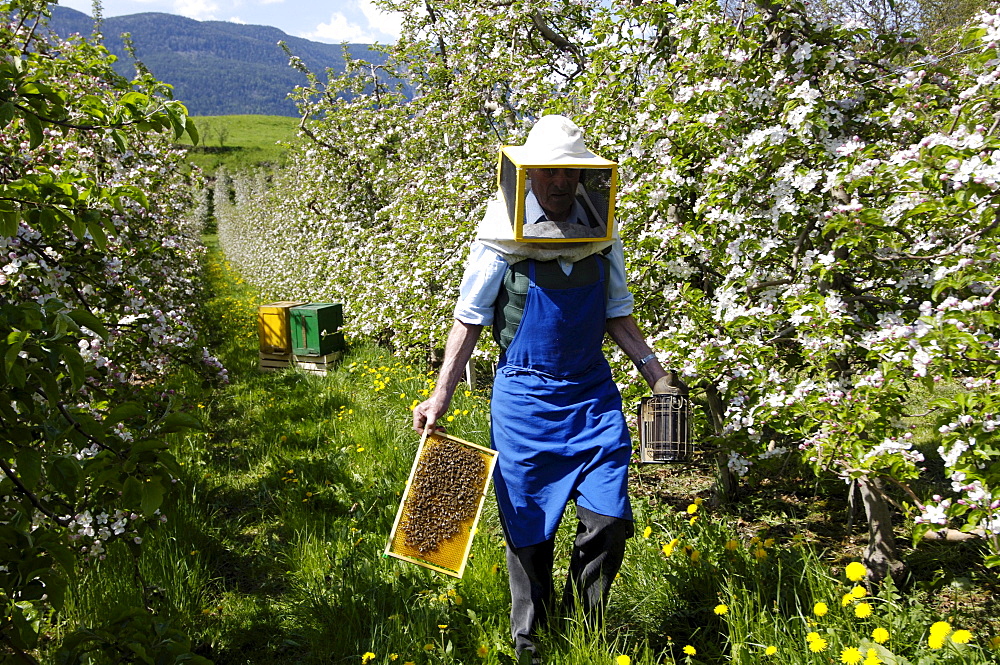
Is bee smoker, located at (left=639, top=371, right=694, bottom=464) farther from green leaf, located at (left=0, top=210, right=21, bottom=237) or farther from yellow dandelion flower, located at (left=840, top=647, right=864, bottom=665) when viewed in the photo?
green leaf, located at (left=0, top=210, right=21, bottom=237)

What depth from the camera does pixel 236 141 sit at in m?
67.6

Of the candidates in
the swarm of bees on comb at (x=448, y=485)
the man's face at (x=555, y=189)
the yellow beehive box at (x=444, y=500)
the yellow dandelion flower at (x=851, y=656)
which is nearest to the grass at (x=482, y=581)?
the yellow dandelion flower at (x=851, y=656)

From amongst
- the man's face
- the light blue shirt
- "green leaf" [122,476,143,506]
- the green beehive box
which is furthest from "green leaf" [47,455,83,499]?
the green beehive box

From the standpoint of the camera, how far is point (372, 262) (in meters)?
7.95

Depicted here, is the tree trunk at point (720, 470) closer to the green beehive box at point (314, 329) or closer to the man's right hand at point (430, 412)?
the man's right hand at point (430, 412)

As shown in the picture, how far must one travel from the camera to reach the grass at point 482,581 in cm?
243

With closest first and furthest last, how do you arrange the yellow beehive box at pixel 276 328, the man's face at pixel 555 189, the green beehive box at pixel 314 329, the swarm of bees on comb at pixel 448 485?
the man's face at pixel 555 189
the swarm of bees on comb at pixel 448 485
the green beehive box at pixel 314 329
the yellow beehive box at pixel 276 328

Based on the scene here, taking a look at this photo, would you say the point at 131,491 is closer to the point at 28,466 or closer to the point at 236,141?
the point at 28,466

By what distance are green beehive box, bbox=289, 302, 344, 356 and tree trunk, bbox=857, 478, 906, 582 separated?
5.91 m

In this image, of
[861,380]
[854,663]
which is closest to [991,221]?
[861,380]

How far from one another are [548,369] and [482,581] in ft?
3.75

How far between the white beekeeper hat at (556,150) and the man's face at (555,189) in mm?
70

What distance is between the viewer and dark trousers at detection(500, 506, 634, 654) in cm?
244

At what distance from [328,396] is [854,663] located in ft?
17.5
